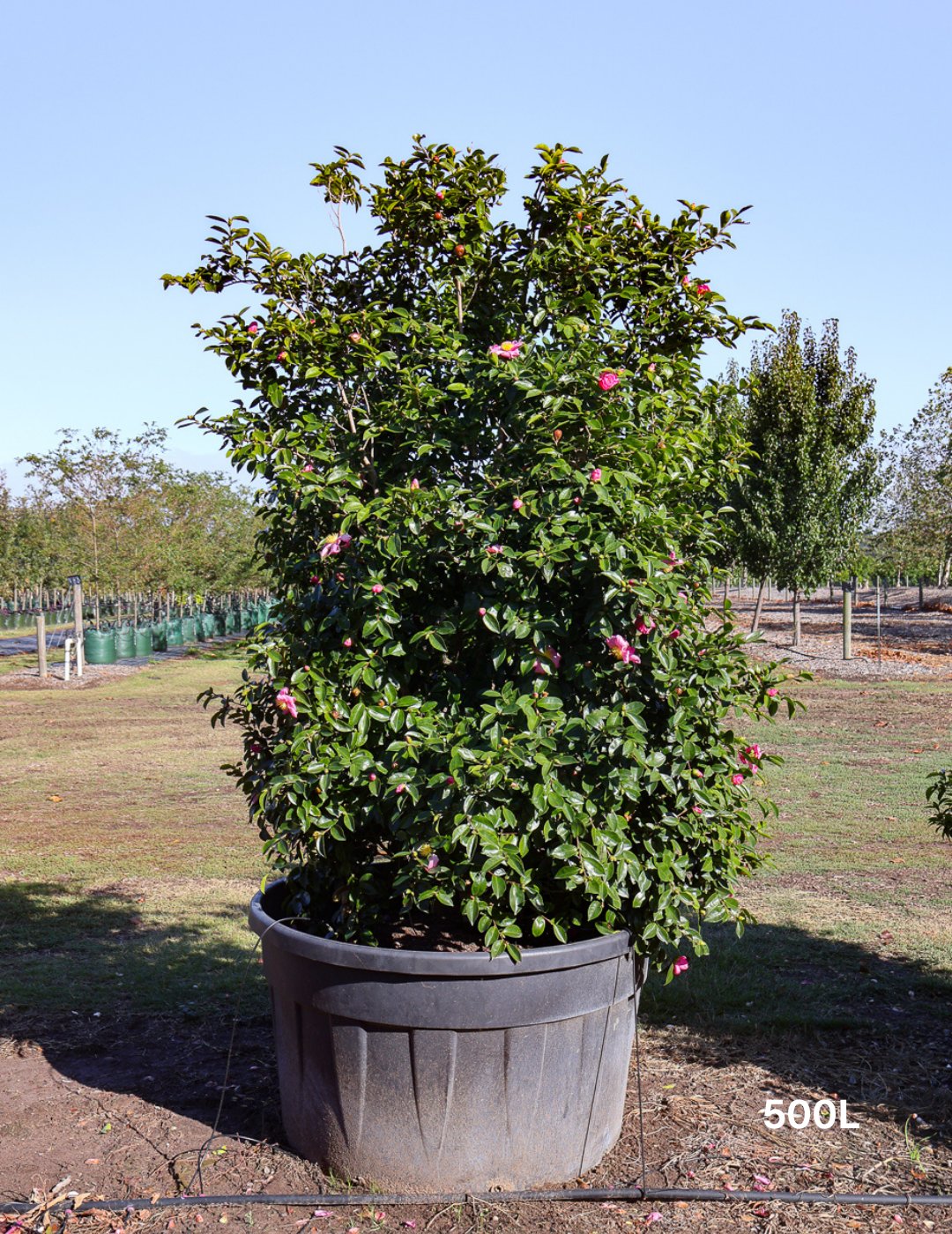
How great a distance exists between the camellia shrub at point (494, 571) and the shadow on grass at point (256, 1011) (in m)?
0.84

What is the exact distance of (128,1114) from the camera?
124 inches

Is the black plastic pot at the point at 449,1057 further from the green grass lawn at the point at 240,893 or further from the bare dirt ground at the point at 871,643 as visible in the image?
the bare dirt ground at the point at 871,643

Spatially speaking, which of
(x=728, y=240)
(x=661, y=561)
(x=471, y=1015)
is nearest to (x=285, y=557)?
(x=661, y=561)

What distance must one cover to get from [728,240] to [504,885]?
2.19 m

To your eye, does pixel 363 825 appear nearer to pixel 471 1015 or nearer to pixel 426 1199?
pixel 471 1015

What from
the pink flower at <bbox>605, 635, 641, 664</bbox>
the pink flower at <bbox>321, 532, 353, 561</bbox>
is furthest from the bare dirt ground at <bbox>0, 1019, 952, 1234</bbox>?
the pink flower at <bbox>321, 532, 353, 561</bbox>

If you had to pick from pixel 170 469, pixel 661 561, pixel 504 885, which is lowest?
pixel 504 885

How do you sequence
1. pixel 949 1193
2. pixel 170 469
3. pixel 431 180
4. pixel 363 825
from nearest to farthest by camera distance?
pixel 949 1193
pixel 363 825
pixel 431 180
pixel 170 469

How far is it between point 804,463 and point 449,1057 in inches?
720

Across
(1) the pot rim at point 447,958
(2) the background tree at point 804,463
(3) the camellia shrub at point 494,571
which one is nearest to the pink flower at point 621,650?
(3) the camellia shrub at point 494,571

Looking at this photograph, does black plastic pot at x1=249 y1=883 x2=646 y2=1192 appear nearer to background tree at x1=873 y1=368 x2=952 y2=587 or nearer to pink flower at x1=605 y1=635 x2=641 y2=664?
pink flower at x1=605 y1=635 x2=641 y2=664

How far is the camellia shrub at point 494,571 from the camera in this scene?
265 centimetres

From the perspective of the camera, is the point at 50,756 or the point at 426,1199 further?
the point at 50,756

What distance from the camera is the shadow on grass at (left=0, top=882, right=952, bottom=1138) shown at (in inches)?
132
